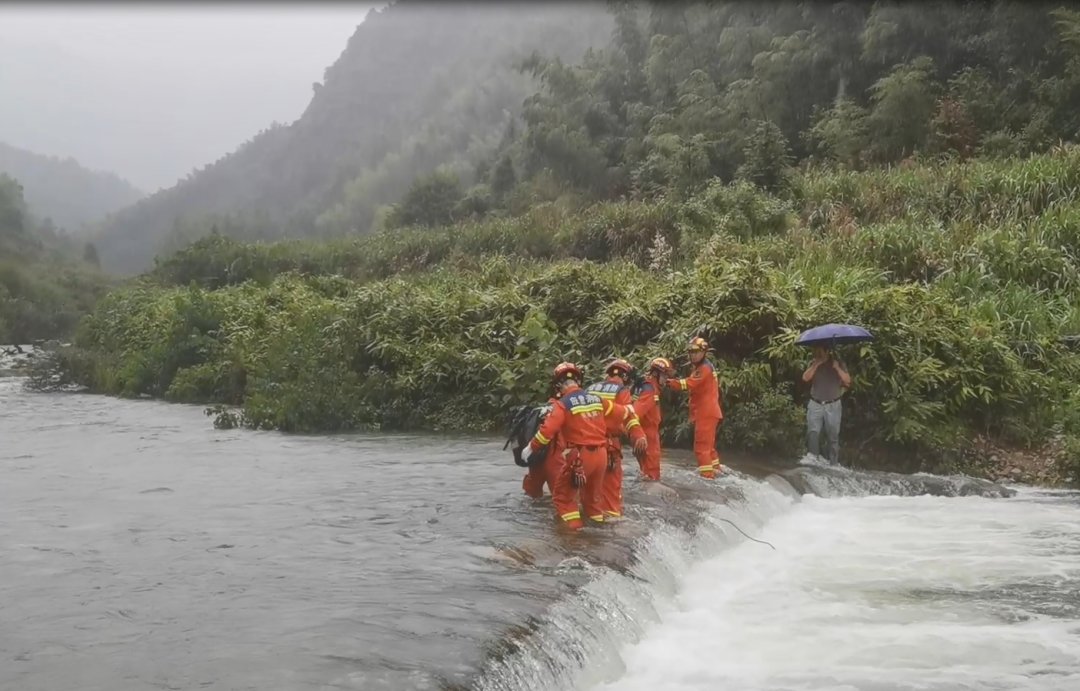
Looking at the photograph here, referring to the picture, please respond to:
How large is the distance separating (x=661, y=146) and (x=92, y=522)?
97.5 ft

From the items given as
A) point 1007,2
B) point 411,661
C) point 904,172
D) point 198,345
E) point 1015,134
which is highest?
point 1007,2

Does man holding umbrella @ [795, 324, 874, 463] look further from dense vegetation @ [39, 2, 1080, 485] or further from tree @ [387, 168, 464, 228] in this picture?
tree @ [387, 168, 464, 228]

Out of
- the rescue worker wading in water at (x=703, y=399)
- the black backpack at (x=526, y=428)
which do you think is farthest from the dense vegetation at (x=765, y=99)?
the black backpack at (x=526, y=428)

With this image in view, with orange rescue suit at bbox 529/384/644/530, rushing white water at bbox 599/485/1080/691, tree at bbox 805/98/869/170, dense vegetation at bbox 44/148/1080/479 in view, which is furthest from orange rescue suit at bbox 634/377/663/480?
tree at bbox 805/98/869/170

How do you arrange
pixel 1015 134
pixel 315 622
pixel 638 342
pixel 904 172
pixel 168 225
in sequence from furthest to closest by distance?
1. pixel 168 225
2. pixel 1015 134
3. pixel 904 172
4. pixel 638 342
5. pixel 315 622

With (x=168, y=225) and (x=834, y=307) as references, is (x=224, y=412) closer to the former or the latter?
(x=834, y=307)

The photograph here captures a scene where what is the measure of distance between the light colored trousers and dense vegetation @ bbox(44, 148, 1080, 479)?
48 centimetres

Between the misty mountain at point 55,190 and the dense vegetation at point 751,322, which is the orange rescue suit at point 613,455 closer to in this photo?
the dense vegetation at point 751,322

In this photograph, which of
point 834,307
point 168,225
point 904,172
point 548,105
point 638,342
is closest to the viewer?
point 834,307

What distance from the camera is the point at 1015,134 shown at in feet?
87.9

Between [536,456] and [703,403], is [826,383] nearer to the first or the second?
[703,403]

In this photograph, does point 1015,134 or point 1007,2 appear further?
point 1007,2

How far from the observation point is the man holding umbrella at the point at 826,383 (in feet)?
41.4

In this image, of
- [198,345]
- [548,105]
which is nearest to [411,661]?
[198,345]
